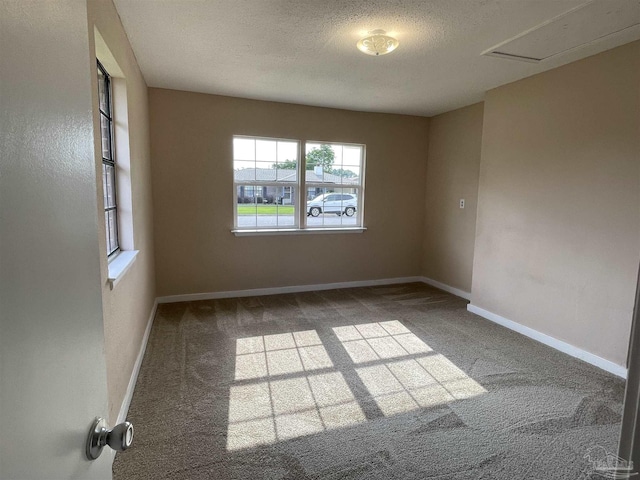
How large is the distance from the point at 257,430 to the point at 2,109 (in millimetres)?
2005

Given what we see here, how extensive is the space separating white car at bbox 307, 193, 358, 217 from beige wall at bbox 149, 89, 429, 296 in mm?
231

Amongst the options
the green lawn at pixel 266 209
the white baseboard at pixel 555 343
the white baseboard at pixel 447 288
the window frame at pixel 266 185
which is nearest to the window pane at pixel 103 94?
the window frame at pixel 266 185

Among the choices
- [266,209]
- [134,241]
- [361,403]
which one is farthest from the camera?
[266,209]

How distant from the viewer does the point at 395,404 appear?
2.25 meters

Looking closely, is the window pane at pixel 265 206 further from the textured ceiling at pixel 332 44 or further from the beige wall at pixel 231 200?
the textured ceiling at pixel 332 44

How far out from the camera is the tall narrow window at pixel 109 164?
2279 mm

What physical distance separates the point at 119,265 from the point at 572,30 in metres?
3.32

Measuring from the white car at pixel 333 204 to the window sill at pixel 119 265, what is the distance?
251cm

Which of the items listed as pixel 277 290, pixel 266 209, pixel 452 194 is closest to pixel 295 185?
pixel 266 209

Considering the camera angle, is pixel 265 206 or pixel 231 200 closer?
pixel 231 200

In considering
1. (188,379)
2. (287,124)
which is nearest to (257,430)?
(188,379)

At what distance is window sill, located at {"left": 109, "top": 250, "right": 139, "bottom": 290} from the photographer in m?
1.89

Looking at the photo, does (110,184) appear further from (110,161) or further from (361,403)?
(361,403)

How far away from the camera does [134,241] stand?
2.69 metres
